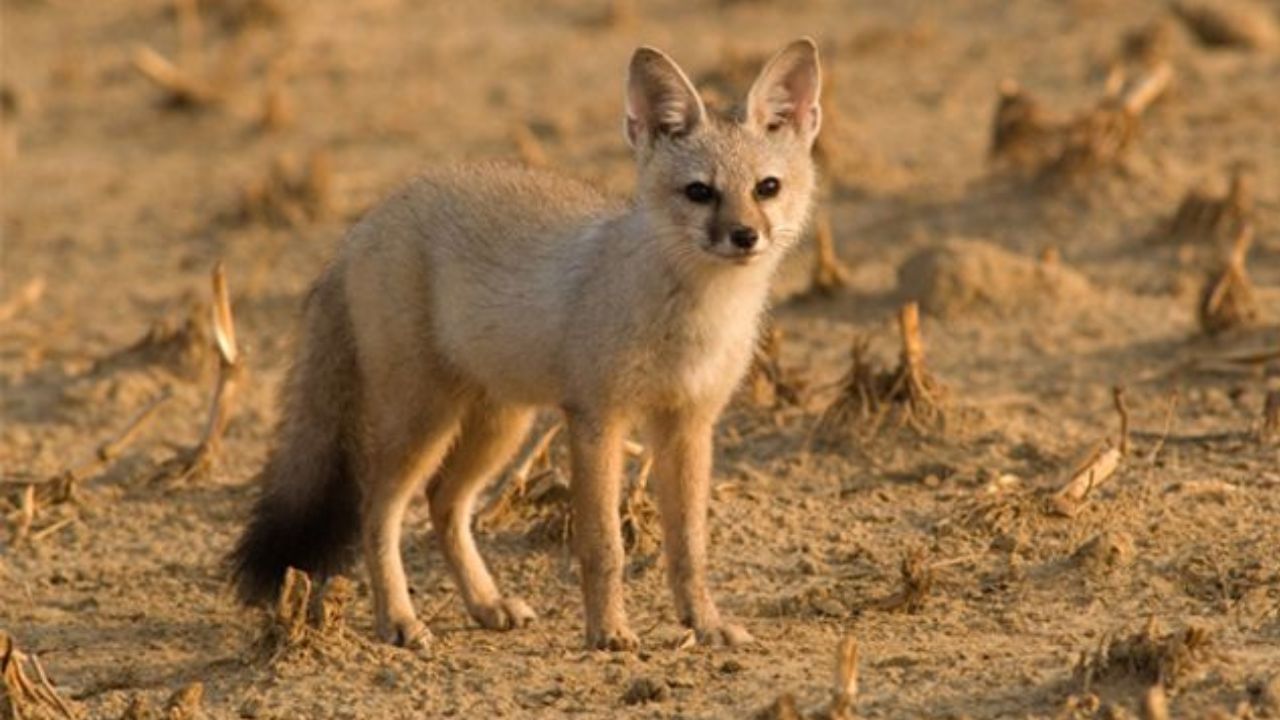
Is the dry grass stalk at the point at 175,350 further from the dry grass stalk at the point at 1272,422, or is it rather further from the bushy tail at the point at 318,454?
the dry grass stalk at the point at 1272,422

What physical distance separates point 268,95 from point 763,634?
8.08m

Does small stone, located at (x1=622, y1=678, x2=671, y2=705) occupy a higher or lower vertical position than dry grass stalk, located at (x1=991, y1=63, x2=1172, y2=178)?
lower

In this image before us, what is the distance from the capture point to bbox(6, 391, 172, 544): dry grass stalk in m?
8.70

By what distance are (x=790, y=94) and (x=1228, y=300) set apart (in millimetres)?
3144

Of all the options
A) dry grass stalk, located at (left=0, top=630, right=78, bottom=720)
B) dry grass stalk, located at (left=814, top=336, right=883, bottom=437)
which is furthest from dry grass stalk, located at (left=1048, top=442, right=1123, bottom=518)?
dry grass stalk, located at (left=0, top=630, right=78, bottom=720)

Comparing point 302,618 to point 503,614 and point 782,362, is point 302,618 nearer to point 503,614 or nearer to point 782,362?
point 503,614

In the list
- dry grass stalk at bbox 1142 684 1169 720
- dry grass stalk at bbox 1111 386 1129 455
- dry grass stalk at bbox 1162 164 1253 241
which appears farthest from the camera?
dry grass stalk at bbox 1162 164 1253 241

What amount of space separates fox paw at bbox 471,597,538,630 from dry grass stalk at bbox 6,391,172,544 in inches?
70.4

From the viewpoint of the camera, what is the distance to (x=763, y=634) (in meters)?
7.34

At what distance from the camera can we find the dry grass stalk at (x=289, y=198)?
12.8 meters

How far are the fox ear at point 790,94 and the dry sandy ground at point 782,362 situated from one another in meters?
1.40

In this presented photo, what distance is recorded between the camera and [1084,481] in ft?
26.8

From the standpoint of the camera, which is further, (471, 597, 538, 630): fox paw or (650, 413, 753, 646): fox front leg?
(471, 597, 538, 630): fox paw

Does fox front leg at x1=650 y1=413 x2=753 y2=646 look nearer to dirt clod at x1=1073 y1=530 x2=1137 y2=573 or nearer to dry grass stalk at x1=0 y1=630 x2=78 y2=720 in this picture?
dirt clod at x1=1073 y1=530 x2=1137 y2=573
